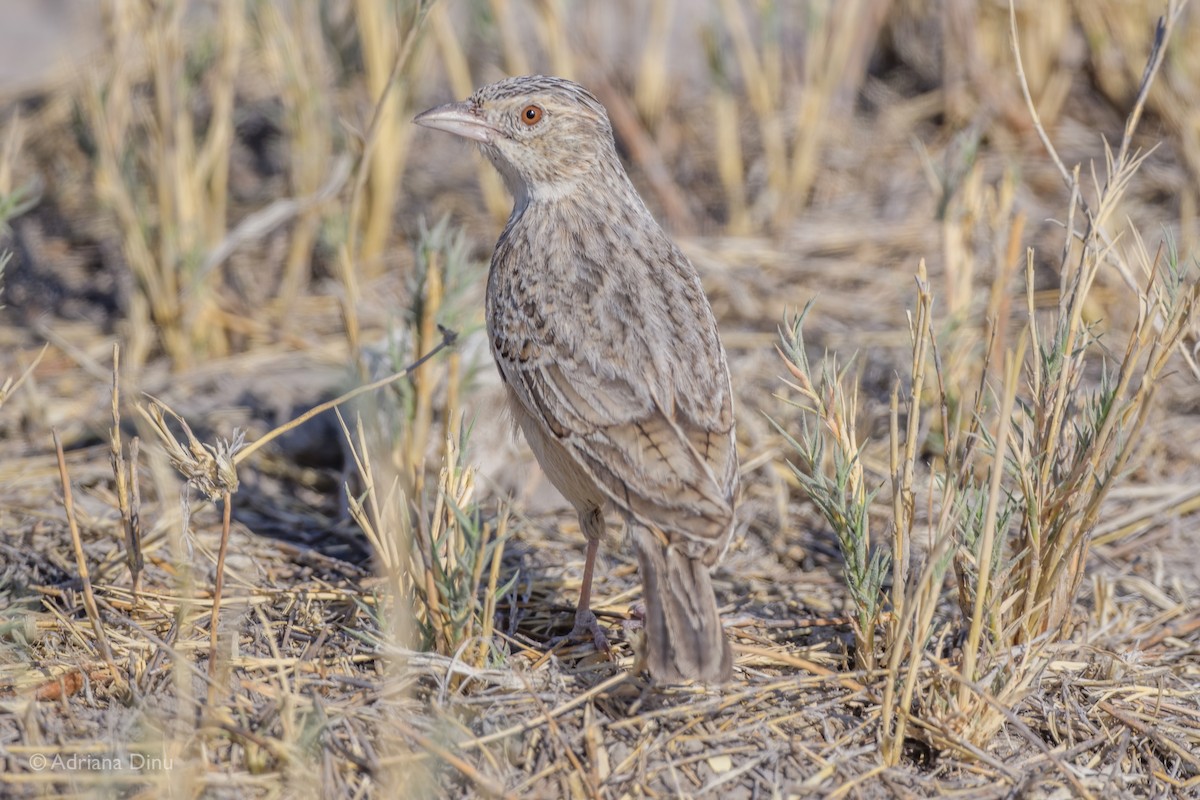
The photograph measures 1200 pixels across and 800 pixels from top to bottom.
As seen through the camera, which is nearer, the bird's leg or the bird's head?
the bird's leg

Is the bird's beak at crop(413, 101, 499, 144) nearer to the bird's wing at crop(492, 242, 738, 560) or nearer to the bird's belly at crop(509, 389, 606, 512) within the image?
the bird's wing at crop(492, 242, 738, 560)

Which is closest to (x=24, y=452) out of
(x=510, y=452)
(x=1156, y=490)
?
(x=510, y=452)

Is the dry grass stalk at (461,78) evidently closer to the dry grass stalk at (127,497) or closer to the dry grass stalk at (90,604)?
the dry grass stalk at (127,497)

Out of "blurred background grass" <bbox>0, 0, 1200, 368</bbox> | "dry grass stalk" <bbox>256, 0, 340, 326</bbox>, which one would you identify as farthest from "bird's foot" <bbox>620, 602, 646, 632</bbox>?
"dry grass stalk" <bbox>256, 0, 340, 326</bbox>

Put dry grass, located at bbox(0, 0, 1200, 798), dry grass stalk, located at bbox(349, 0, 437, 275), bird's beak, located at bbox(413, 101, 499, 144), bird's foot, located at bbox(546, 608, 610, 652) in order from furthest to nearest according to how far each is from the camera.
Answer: dry grass stalk, located at bbox(349, 0, 437, 275) < bird's beak, located at bbox(413, 101, 499, 144) < bird's foot, located at bbox(546, 608, 610, 652) < dry grass, located at bbox(0, 0, 1200, 798)

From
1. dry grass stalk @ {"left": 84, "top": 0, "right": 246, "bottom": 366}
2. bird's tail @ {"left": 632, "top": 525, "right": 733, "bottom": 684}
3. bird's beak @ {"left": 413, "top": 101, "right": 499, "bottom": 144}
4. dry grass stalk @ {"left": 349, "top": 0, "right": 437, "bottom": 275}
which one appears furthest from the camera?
dry grass stalk @ {"left": 349, "top": 0, "right": 437, "bottom": 275}

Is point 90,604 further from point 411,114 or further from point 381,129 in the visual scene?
point 411,114

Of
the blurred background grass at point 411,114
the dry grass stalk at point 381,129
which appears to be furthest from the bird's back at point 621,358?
the dry grass stalk at point 381,129

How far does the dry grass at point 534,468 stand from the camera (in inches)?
140

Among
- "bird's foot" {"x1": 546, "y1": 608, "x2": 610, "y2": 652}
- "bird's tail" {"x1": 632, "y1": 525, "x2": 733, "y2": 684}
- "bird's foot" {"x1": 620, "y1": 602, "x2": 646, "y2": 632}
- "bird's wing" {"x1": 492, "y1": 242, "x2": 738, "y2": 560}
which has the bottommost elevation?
"bird's foot" {"x1": 620, "y1": 602, "x2": 646, "y2": 632}

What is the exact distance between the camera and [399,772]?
11.1 feet

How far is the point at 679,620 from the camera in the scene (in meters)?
3.49

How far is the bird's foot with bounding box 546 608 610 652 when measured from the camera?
414cm

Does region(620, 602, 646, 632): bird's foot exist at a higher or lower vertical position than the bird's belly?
lower
